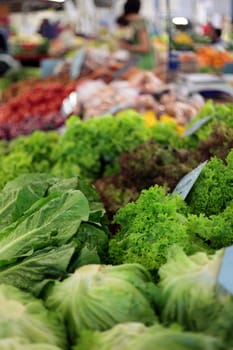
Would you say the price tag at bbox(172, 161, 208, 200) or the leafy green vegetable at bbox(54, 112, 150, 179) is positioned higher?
the price tag at bbox(172, 161, 208, 200)

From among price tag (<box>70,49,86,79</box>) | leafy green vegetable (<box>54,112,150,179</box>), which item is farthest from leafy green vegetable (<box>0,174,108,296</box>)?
price tag (<box>70,49,86,79</box>)

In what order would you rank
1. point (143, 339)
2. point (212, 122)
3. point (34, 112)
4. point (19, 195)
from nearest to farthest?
point (143, 339) < point (19, 195) < point (212, 122) < point (34, 112)

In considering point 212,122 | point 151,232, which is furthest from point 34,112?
point 151,232

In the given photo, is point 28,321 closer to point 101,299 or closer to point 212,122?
point 101,299

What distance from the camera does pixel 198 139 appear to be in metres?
3.33

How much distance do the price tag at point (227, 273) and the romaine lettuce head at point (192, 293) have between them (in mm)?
21

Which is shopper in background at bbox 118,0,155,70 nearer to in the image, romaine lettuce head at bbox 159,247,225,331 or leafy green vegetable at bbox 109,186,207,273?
leafy green vegetable at bbox 109,186,207,273

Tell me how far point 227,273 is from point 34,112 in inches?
173

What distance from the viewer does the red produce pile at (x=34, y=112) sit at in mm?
5336

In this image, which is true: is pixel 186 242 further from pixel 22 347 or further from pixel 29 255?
pixel 22 347

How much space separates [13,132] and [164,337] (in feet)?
13.9

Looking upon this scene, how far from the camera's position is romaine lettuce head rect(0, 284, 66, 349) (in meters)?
1.46

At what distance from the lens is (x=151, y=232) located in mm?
1891

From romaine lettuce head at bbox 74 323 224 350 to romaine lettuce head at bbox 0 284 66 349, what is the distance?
0.11 meters
